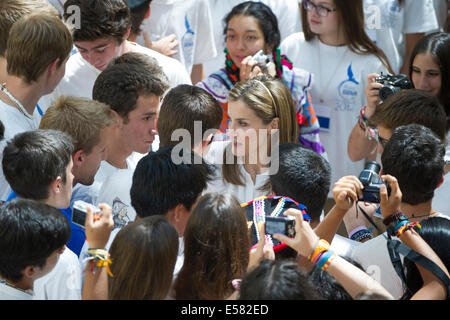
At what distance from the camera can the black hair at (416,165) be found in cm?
271

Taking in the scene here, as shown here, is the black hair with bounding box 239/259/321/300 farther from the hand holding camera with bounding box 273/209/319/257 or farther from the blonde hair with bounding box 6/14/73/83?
the blonde hair with bounding box 6/14/73/83

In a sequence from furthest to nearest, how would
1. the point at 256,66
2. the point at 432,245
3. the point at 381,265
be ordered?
the point at 256,66
the point at 381,265
the point at 432,245

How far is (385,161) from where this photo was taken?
281cm

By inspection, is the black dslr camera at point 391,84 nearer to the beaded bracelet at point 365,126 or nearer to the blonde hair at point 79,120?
the beaded bracelet at point 365,126

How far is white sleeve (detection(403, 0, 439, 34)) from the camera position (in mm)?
4934

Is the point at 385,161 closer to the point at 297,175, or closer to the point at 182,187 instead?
the point at 297,175

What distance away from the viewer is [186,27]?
4863mm

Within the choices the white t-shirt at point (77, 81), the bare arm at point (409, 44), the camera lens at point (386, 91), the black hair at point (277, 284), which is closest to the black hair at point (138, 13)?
the white t-shirt at point (77, 81)

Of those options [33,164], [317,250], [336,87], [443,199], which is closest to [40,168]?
[33,164]

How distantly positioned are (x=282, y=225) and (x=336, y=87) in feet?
7.66

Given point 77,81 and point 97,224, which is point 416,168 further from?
point 77,81

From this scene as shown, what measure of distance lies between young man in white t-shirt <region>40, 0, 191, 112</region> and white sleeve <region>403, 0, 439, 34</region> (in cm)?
201

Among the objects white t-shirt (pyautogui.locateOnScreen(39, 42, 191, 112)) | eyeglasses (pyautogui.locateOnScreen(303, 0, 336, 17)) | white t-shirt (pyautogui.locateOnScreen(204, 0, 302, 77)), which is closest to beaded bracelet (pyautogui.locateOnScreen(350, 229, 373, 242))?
eyeglasses (pyautogui.locateOnScreen(303, 0, 336, 17))
